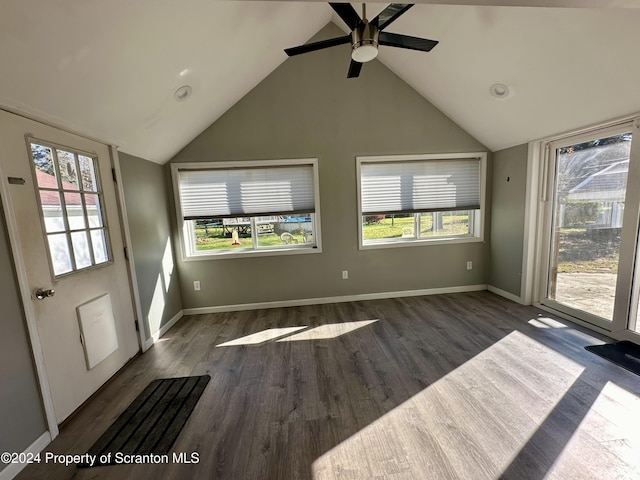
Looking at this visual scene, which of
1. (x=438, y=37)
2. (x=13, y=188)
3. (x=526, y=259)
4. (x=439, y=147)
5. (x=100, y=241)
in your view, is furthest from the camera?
(x=439, y=147)

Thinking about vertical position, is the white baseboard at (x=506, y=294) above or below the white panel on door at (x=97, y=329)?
below

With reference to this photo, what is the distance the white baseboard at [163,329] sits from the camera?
2867mm

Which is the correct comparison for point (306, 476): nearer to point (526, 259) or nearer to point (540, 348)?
point (540, 348)

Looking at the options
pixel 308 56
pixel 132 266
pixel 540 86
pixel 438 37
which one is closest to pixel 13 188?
pixel 132 266

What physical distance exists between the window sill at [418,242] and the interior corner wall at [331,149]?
7 centimetres

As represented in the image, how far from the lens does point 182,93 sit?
2439 millimetres

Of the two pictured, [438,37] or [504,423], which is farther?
[438,37]

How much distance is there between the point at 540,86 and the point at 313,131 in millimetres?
2400

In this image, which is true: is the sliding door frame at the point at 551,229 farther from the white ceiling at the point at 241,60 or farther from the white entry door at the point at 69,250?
the white entry door at the point at 69,250

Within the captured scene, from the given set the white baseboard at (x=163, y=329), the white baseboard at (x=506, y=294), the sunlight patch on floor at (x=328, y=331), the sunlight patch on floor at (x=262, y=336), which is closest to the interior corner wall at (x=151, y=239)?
the white baseboard at (x=163, y=329)

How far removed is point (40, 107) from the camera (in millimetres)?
1681

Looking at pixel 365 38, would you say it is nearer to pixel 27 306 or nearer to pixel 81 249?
pixel 81 249

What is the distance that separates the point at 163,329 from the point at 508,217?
4.71 m

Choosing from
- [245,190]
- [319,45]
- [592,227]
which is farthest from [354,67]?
[592,227]
